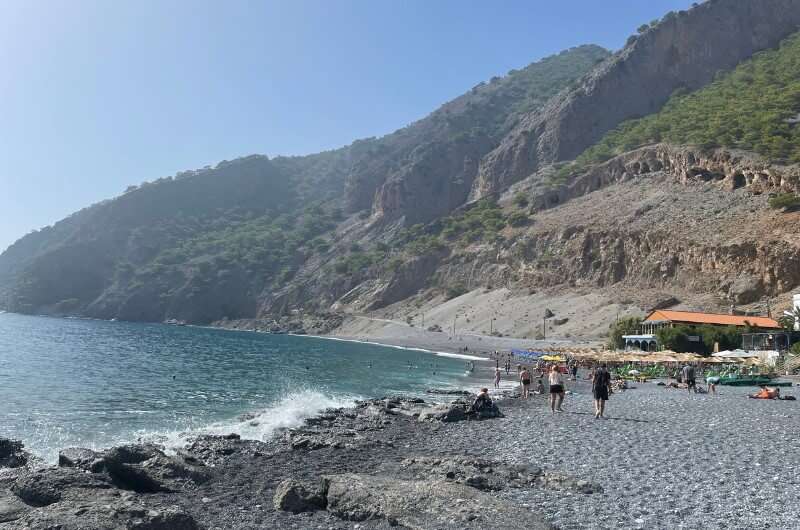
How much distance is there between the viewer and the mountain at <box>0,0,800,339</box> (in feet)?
230

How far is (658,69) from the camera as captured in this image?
12788cm

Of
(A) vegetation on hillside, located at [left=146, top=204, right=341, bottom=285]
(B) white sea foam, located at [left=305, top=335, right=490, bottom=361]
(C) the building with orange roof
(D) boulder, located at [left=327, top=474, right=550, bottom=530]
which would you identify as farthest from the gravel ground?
(A) vegetation on hillside, located at [left=146, top=204, right=341, bottom=285]

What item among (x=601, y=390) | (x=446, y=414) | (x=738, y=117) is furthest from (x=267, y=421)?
(x=738, y=117)

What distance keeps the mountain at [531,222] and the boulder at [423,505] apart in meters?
60.4

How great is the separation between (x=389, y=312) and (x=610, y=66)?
250 ft

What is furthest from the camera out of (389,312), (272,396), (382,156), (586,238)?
(382,156)

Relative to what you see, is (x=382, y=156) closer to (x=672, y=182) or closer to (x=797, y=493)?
(x=672, y=182)

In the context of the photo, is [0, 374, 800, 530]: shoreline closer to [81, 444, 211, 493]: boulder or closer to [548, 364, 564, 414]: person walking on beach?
[81, 444, 211, 493]: boulder

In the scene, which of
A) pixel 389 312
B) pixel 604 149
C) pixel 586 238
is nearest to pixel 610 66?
pixel 604 149

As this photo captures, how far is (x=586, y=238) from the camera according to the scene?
274ft

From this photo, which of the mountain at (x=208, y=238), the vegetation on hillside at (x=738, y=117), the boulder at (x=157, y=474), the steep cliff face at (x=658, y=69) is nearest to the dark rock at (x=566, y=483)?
the boulder at (x=157, y=474)

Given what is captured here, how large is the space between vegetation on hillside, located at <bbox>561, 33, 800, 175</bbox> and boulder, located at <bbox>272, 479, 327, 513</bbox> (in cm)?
7775

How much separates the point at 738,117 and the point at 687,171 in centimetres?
1466

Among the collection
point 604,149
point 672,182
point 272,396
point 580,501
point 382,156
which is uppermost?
point 382,156
